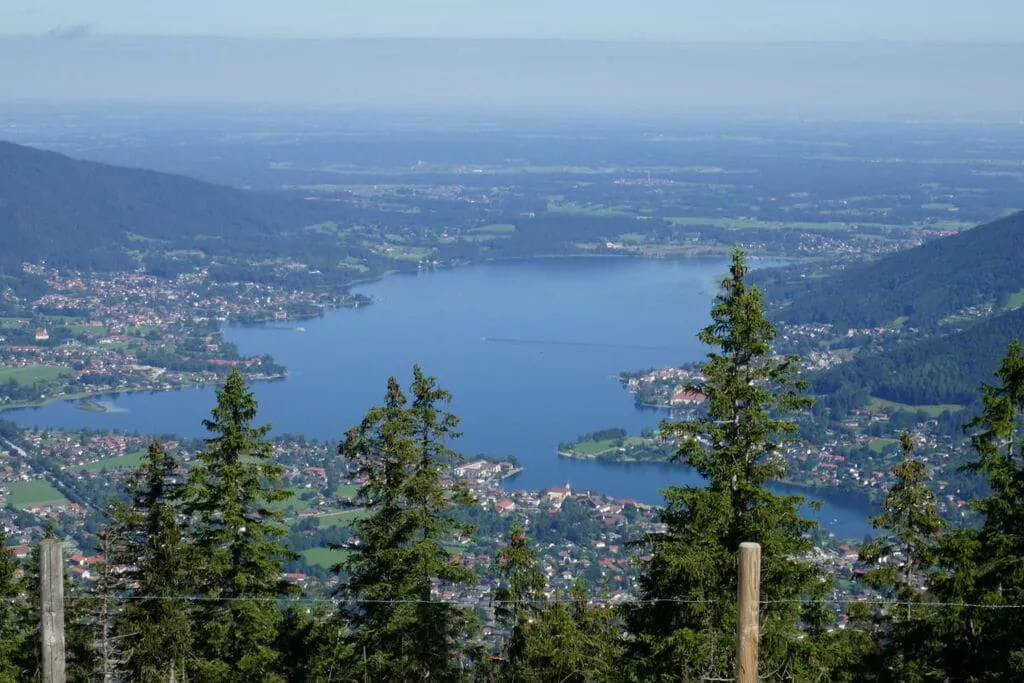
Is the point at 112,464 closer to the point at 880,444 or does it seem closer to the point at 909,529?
the point at 880,444

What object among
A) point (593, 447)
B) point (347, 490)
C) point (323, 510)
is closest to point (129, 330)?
point (593, 447)

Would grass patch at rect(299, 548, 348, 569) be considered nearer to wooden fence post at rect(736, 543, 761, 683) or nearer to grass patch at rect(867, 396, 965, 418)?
wooden fence post at rect(736, 543, 761, 683)

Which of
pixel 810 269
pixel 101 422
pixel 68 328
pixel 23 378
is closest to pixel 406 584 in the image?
pixel 101 422

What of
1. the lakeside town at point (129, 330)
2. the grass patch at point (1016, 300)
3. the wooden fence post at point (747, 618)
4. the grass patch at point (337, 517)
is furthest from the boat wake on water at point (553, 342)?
the wooden fence post at point (747, 618)

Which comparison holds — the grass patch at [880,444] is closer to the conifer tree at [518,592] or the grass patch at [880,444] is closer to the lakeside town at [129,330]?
the lakeside town at [129,330]

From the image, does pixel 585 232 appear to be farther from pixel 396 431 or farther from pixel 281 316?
pixel 396 431
